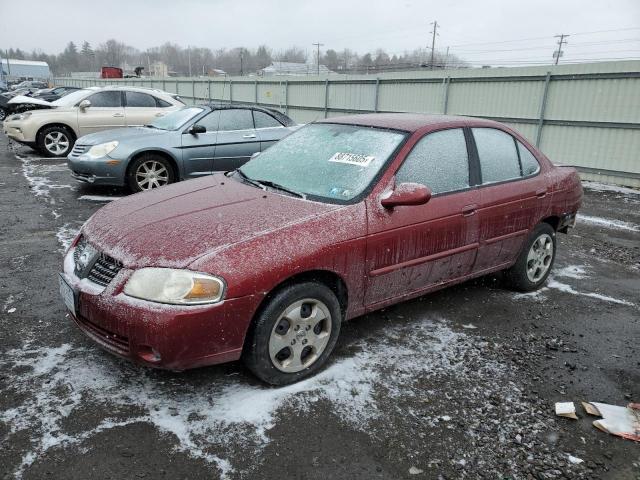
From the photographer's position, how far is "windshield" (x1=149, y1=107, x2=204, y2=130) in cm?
802

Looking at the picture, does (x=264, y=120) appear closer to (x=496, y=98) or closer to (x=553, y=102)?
(x=496, y=98)

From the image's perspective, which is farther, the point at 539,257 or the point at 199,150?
the point at 199,150

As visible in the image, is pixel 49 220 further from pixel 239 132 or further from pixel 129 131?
pixel 239 132

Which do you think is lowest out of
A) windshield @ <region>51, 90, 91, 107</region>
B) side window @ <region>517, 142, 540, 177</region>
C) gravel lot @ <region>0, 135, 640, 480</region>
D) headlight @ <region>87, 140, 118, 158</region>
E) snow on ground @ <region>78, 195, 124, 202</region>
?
gravel lot @ <region>0, 135, 640, 480</region>

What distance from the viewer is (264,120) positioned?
8.49 metres

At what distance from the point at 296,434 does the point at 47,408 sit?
4.50 ft

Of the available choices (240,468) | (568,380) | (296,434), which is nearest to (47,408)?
(240,468)

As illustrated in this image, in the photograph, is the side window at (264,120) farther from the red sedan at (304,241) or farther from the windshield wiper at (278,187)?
the windshield wiper at (278,187)

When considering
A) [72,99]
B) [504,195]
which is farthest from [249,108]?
[72,99]

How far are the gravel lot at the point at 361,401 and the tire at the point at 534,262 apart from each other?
0.74 ft

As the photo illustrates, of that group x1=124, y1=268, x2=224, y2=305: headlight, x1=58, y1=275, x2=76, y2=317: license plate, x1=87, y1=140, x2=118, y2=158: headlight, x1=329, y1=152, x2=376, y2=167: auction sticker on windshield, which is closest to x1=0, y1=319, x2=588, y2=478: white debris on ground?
x1=58, y1=275, x2=76, y2=317: license plate

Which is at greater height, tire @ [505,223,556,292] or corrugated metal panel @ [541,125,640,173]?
corrugated metal panel @ [541,125,640,173]

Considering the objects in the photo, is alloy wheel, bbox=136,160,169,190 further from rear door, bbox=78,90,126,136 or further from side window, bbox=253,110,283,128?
rear door, bbox=78,90,126,136

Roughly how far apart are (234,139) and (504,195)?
5048 millimetres
